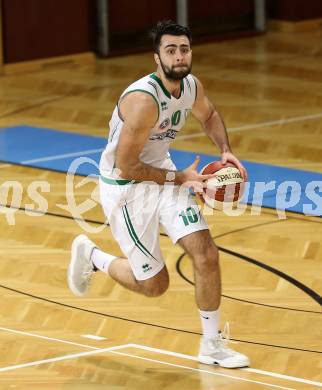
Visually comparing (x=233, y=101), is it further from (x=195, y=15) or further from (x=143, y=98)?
(x=143, y=98)

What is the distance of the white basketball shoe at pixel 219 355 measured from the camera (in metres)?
7.36

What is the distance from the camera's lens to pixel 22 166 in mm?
12344

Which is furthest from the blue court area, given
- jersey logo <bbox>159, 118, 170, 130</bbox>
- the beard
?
the beard

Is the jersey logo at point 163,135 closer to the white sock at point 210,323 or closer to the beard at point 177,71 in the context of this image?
the beard at point 177,71

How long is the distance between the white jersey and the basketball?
296 mm

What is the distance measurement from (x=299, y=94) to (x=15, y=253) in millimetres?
6796

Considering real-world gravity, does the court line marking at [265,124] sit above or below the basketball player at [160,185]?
below

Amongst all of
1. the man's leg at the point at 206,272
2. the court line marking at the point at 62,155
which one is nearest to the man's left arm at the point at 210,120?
the man's leg at the point at 206,272

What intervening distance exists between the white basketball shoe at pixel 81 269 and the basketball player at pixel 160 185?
0.52 metres

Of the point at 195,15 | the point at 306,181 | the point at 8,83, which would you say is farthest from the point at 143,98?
the point at 195,15

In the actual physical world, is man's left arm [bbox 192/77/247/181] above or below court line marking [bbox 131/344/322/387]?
above

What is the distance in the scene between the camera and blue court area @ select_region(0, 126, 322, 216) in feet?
36.8

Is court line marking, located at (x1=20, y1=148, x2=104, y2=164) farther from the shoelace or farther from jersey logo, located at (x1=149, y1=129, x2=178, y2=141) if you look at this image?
jersey logo, located at (x1=149, y1=129, x2=178, y2=141)

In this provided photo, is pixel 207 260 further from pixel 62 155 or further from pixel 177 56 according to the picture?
pixel 62 155
